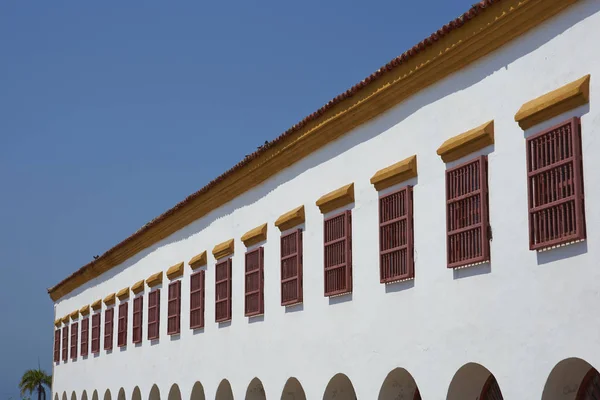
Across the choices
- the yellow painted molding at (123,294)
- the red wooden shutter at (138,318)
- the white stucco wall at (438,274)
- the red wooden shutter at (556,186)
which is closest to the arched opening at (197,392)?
the white stucco wall at (438,274)

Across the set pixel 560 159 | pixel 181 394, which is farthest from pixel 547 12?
pixel 181 394

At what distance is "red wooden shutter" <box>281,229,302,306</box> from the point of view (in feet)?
57.1

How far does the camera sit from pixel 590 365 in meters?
11.2

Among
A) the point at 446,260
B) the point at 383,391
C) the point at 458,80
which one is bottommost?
the point at 383,391

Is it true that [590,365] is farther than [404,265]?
No

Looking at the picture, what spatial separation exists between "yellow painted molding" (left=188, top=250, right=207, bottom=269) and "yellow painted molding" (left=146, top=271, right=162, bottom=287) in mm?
2588

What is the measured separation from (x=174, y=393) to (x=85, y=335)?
950 cm

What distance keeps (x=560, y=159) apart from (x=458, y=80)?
2.59 metres

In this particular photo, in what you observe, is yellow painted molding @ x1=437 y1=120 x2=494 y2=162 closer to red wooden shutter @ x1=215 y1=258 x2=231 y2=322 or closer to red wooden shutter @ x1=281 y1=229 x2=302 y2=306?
red wooden shutter @ x1=281 y1=229 x2=302 y2=306

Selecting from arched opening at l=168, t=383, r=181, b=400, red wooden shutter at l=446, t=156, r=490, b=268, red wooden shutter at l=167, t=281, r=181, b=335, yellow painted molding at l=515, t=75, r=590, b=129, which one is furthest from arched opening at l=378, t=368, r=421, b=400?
arched opening at l=168, t=383, r=181, b=400

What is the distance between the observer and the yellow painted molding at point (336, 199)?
51.8 feet

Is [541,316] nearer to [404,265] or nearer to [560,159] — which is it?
[560,159]

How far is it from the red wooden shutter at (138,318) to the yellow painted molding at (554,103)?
16.8 meters

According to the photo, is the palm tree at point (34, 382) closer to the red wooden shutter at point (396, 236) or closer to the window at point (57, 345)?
the window at point (57, 345)
